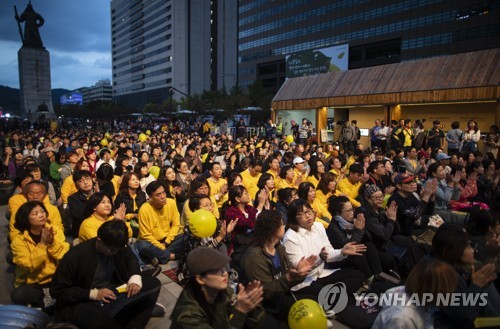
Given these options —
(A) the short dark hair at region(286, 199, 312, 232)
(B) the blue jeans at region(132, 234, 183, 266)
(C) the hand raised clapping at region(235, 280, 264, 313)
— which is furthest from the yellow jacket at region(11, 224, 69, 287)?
(A) the short dark hair at region(286, 199, 312, 232)

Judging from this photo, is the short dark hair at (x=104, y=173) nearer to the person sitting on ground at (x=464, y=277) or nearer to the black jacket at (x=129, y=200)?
the black jacket at (x=129, y=200)

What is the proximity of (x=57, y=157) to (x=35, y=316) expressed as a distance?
26.5ft

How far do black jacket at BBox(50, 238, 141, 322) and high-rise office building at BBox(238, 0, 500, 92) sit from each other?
53.7 m

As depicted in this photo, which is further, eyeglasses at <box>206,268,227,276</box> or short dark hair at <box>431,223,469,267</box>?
short dark hair at <box>431,223,469,267</box>

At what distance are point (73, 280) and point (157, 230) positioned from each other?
7.31 feet

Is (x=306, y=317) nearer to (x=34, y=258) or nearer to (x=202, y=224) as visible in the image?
(x=202, y=224)

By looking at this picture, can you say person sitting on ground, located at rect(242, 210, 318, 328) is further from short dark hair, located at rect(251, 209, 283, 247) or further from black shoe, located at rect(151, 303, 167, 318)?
black shoe, located at rect(151, 303, 167, 318)

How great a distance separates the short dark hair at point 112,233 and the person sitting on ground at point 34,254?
837 millimetres

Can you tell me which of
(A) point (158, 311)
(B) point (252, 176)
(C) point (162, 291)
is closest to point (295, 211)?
(A) point (158, 311)

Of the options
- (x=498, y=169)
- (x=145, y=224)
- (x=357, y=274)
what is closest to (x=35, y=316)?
(x=145, y=224)

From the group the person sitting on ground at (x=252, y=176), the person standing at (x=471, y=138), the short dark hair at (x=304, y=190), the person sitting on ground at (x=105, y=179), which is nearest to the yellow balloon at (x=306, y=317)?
the short dark hair at (x=304, y=190)

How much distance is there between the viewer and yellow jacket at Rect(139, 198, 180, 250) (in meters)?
5.39

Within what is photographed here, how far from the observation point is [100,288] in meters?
3.47

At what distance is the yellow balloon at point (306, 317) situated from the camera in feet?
10.5
